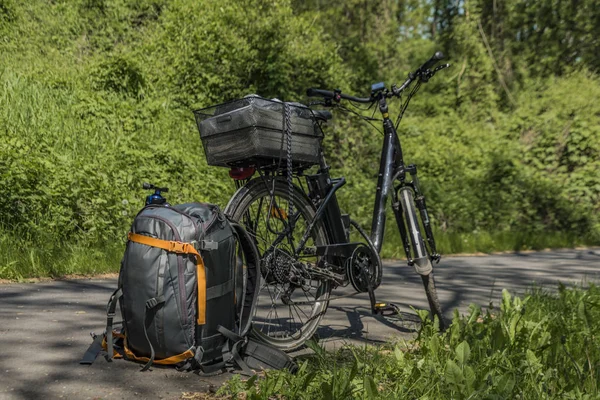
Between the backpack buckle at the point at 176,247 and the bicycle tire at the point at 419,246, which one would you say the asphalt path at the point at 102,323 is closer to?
the bicycle tire at the point at 419,246

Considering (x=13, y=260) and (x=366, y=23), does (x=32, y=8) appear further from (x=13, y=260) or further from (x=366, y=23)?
(x=366, y=23)

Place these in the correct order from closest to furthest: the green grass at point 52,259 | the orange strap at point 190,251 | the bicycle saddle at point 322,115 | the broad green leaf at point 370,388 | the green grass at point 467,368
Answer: the broad green leaf at point 370,388, the green grass at point 467,368, the orange strap at point 190,251, the bicycle saddle at point 322,115, the green grass at point 52,259

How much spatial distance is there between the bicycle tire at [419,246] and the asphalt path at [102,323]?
8.7 inches

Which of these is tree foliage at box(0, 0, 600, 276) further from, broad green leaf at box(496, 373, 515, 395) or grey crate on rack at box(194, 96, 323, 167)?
broad green leaf at box(496, 373, 515, 395)

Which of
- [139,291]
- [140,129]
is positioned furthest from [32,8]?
[139,291]

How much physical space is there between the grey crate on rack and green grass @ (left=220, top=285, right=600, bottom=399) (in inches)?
42.7

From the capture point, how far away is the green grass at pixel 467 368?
278 cm

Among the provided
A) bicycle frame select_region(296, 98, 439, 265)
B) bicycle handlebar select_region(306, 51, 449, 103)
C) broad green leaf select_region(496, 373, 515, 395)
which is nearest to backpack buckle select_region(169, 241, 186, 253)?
bicycle frame select_region(296, 98, 439, 265)

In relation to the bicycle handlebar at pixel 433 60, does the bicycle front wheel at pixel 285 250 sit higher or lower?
lower

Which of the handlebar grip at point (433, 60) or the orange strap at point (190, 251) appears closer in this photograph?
the orange strap at point (190, 251)

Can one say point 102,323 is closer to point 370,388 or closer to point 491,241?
point 370,388

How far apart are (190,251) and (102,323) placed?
148 centimetres

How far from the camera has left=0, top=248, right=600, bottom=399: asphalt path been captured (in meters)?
2.96

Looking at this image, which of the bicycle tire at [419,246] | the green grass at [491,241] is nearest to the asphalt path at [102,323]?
the bicycle tire at [419,246]
